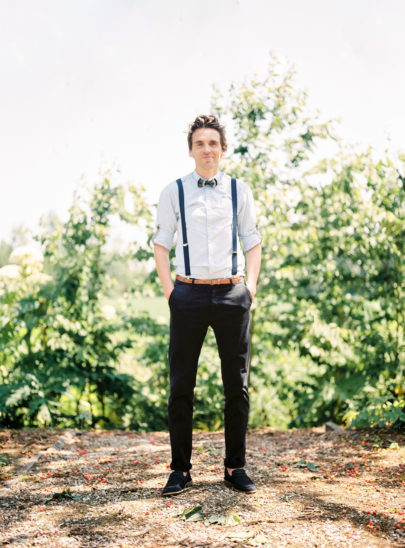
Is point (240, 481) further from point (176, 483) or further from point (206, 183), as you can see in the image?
point (206, 183)

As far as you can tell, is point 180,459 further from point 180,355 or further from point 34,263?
point 34,263

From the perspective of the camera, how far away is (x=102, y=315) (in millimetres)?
5879

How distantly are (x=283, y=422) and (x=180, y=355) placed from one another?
515 centimetres

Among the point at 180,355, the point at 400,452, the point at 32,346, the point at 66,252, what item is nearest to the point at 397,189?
the point at 400,452

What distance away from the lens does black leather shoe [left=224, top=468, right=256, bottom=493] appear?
3.03 m

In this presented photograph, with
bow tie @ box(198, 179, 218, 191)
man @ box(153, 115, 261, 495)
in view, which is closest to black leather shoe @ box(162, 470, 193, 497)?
man @ box(153, 115, 261, 495)

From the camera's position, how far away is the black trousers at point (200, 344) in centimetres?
294

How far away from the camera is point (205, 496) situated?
296 cm

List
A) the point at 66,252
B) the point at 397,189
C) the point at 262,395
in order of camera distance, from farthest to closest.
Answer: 1. the point at 262,395
2. the point at 66,252
3. the point at 397,189

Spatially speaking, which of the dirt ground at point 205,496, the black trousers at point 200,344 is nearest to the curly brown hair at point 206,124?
the black trousers at point 200,344

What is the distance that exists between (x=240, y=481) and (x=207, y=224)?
148cm

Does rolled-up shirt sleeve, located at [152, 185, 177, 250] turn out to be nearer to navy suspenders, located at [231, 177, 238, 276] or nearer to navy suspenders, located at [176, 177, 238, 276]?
navy suspenders, located at [176, 177, 238, 276]

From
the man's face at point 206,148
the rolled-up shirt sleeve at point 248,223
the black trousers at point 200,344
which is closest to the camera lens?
the black trousers at point 200,344

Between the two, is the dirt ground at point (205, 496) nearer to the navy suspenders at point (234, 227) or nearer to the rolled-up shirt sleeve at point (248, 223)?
the navy suspenders at point (234, 227)
